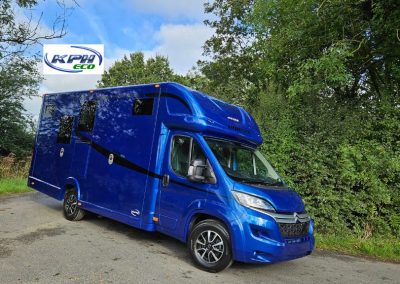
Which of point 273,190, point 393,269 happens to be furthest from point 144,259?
point 393,269

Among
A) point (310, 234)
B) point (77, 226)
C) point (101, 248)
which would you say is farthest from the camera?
point (77, 226)

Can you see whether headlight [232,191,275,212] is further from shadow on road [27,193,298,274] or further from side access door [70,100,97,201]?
side access door [70,100,97,201]

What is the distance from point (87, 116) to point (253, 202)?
476 cm

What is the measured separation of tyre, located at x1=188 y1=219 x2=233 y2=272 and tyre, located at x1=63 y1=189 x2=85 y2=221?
3775mm

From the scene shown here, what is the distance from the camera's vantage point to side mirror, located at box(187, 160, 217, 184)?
618cm

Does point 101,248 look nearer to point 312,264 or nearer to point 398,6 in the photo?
point 312,264

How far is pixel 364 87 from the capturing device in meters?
13.8

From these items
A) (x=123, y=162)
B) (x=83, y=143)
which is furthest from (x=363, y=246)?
(x=83, y=143)

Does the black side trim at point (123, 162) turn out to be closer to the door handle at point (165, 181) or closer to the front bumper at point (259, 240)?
the door handle at point (165, 181)

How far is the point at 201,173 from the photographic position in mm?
6242

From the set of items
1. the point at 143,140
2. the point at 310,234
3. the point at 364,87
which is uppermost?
the point at 364,87

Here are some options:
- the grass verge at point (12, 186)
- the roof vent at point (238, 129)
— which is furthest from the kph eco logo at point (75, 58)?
the roof vent at point (238, 129)

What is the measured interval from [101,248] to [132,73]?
40.3 m

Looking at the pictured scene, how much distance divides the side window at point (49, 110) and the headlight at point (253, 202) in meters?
6.16
